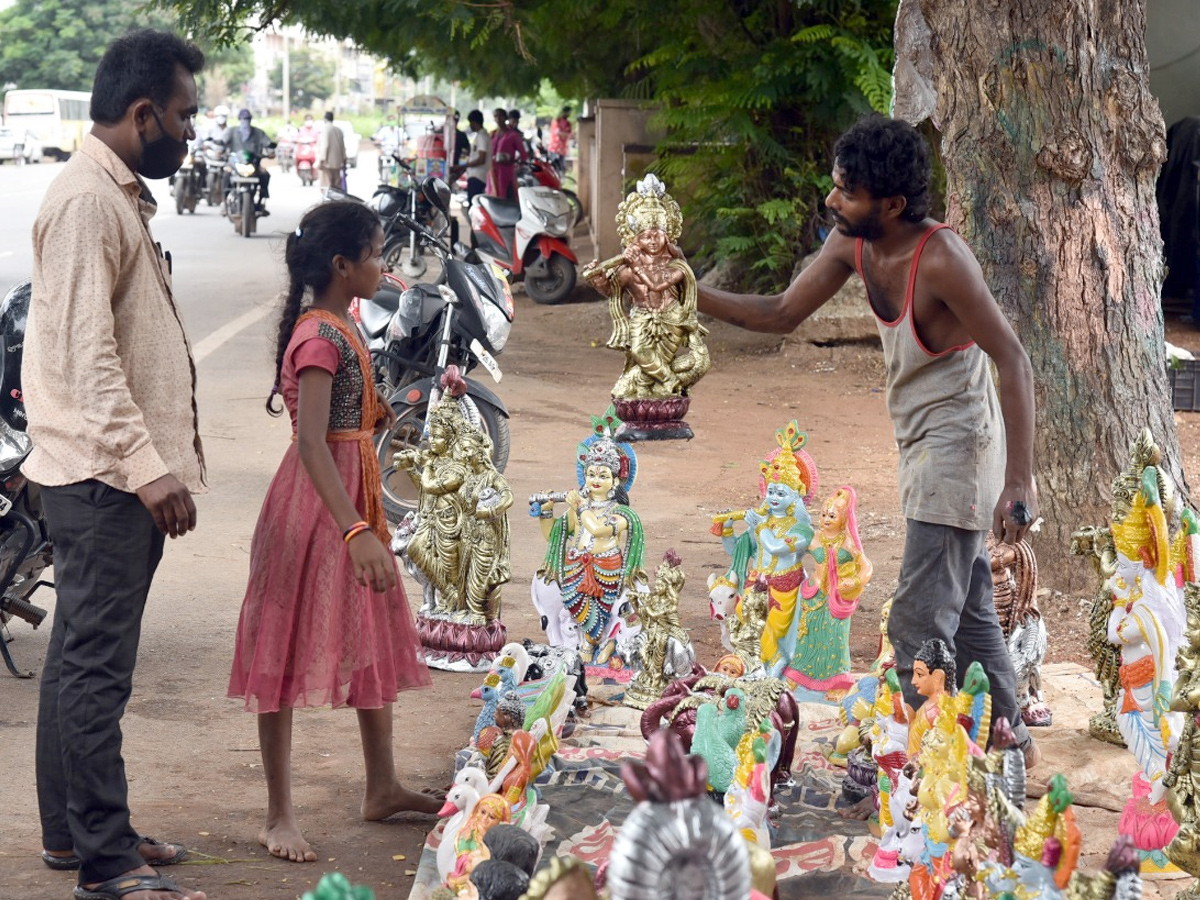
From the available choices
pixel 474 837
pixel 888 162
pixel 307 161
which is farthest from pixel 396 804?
pixel 307 161

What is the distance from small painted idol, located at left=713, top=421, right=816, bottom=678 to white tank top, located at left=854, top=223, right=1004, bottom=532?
1.12 metres

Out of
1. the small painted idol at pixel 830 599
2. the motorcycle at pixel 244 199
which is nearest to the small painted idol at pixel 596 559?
the small painted idol at pixel 830 599

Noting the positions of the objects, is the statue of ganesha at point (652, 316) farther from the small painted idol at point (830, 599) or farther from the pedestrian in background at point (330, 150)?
the pedestrian in background at point (330, 150)

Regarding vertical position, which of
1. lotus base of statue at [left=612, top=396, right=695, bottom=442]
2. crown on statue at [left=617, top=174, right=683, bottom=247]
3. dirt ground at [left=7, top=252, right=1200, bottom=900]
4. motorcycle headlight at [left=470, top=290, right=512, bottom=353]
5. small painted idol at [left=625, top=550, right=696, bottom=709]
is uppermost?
crown on statue at [left=617, top=174, right=683, bottom=247]

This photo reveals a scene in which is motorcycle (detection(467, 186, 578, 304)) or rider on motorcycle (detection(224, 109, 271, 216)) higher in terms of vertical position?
rider on motorcycle (detection(224, 109, 271, 216))

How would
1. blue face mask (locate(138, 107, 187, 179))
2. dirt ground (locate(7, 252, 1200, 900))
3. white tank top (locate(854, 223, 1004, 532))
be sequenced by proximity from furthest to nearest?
dirt ground (locate(7, 252, 1200, 900)), white tank top (locate(854, 223, 1004, 532)), blue face mask (locate(138, 107, 187, 179))

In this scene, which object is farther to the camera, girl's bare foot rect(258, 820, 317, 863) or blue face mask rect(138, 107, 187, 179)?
girl's bare foot rect(258, 820, 317, 863)

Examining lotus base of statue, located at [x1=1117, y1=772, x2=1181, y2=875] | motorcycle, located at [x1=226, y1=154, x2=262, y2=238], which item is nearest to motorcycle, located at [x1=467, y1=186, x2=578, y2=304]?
motorcycle, located at [x1=226, y1=154, x2=262, y2=238]

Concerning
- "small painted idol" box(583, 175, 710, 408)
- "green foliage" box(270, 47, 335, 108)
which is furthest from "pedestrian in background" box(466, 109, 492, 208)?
"green foliage" box(270, 47, 335, 108)

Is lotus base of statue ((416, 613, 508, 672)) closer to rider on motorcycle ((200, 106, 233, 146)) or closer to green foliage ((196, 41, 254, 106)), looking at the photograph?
rider on motorcycle ((200, 106, 233, 146))

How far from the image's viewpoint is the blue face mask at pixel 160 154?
10.8 feet

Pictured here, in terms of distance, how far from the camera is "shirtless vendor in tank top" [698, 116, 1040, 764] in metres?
3.51

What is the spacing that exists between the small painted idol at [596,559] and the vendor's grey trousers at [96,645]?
72.0 inches

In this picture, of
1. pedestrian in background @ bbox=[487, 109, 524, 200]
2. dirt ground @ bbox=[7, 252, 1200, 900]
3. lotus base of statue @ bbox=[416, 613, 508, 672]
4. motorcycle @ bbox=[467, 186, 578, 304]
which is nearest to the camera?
dirt ground @ bbox=[7, 252, 1200, 900]
